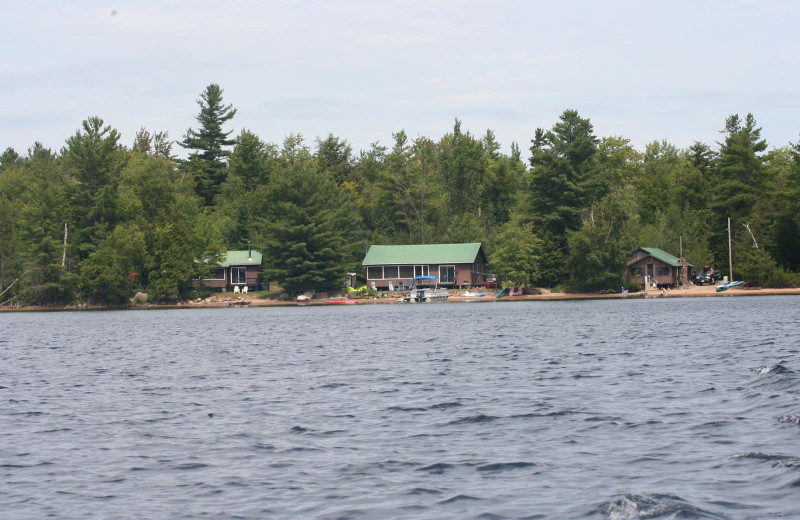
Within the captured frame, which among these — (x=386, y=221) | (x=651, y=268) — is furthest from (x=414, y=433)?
(x=386, y=221)

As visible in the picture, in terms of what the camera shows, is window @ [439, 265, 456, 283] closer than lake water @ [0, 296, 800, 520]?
No

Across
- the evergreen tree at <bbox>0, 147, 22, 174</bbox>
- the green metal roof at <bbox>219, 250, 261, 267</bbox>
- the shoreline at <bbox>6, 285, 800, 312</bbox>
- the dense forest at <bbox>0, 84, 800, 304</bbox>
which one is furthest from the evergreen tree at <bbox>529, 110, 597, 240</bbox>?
the evergreen tree at <bbox>0, 147, 22, 174</bbox>

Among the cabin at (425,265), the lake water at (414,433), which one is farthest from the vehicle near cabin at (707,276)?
the lake water at (414,433)

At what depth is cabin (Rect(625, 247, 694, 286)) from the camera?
83.9 meters

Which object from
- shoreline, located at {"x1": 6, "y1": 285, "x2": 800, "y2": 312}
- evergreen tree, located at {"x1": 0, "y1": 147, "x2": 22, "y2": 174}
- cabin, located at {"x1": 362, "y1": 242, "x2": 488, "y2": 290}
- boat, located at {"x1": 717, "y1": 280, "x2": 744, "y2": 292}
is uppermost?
evergreen tree, located at {"x1": 0, "y1": 147, "x2": 22, "y2": 174}

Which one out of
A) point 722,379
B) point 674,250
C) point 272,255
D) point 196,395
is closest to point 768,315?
point 722,379

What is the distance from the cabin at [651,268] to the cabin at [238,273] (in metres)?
41.5

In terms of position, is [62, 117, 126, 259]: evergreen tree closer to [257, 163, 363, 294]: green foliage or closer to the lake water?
[257, 163, 363, 294]: green foliage

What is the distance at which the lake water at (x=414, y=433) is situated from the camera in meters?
10.5

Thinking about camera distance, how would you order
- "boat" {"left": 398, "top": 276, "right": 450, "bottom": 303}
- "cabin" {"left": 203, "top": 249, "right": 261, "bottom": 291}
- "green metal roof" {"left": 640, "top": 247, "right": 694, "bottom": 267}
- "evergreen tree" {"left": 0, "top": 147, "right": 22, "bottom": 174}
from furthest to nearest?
"evergreen tree" {"left": 0, "top": 147, "right": 22, "bottom": 174}, "cabin" {"left": 203, "top": 249, "right": 261, "bottom": 291}, "boat" {"left": 398, "top": 276, "right": 450, "bottom": 303}, "green metal roof" {"left": 640, "top": 247, "right": 694, "bottom": 267}

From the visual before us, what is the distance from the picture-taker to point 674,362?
24.7m

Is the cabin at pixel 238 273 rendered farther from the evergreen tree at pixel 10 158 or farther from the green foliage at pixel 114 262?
the evergreen tree at pixel 10 158

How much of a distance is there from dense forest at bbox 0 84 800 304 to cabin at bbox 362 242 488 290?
258 centimetres

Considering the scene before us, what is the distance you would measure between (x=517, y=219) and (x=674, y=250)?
1952 cm
